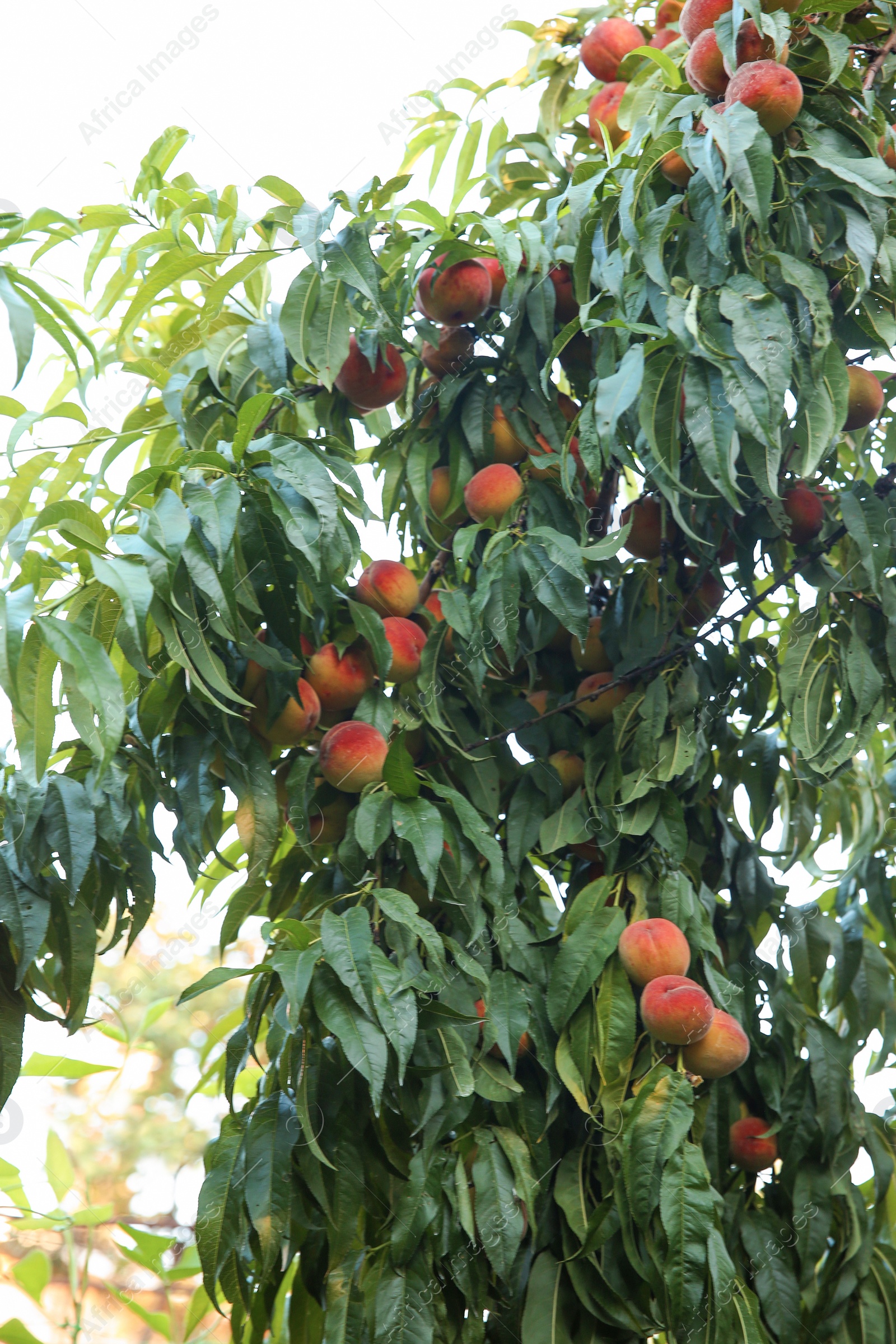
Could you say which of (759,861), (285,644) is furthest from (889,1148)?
(285,644)

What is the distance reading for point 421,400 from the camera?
1.34m

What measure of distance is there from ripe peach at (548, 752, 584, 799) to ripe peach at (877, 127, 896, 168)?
2.16 feet

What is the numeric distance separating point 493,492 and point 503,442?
0.31 ft

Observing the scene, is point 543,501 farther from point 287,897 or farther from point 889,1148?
point 889,1148

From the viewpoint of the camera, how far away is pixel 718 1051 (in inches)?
42.8

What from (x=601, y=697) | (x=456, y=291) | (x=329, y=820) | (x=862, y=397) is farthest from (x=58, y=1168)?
(x=862, y=397)

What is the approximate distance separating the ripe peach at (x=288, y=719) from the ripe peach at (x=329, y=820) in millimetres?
77

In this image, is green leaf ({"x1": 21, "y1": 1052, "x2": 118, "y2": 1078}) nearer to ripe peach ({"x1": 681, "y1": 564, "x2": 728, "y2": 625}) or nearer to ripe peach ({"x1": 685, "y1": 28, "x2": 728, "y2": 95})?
ripe peach ({"x1": 681, "y1": 564, "x2": 728, "y2": 625})

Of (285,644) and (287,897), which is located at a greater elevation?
(285,644)

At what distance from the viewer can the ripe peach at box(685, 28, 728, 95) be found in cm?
115

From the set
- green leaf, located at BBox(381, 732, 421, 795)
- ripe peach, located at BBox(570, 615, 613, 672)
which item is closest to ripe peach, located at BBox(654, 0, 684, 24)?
ripe peach, located at BBox(570, 615, 613, 672)

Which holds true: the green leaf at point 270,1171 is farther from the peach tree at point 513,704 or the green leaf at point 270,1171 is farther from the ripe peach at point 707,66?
the ripe peach at point 707,66

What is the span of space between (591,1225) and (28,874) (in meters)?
0.56

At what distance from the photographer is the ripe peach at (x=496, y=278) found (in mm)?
1298
